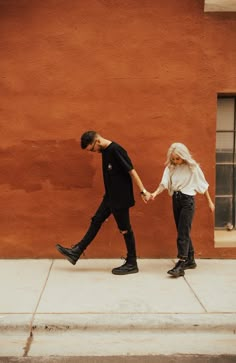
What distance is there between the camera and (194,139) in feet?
21.2

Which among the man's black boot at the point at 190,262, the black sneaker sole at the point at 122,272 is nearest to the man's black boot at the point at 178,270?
the man's black boot at the point at 190,262

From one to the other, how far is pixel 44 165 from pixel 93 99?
3.36 ft

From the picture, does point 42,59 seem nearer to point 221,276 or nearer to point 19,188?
point 19,188

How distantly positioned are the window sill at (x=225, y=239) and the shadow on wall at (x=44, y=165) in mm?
1854

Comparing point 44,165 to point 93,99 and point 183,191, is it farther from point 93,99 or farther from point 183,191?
point 183,191

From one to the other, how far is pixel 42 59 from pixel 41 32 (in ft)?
1.07

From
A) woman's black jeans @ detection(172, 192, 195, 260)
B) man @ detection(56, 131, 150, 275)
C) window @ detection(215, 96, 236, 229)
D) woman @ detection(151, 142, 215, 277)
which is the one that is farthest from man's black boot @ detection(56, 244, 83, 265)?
window @ detection(215, 96, 236, 229)

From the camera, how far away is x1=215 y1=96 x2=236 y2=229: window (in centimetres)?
680

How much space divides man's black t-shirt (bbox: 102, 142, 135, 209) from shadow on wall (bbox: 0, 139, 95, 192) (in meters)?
0.78

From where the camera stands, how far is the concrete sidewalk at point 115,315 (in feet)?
13.7

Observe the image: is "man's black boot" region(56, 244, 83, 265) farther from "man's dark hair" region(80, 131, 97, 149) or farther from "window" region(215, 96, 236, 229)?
"window" region(215, 96, 236, 229)

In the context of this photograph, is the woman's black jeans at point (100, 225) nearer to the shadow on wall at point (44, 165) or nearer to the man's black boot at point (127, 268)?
the man's black boot at point (127, 268)

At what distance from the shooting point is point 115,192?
573 centimetres

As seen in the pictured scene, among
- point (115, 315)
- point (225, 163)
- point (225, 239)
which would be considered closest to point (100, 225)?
point (115, 315)
